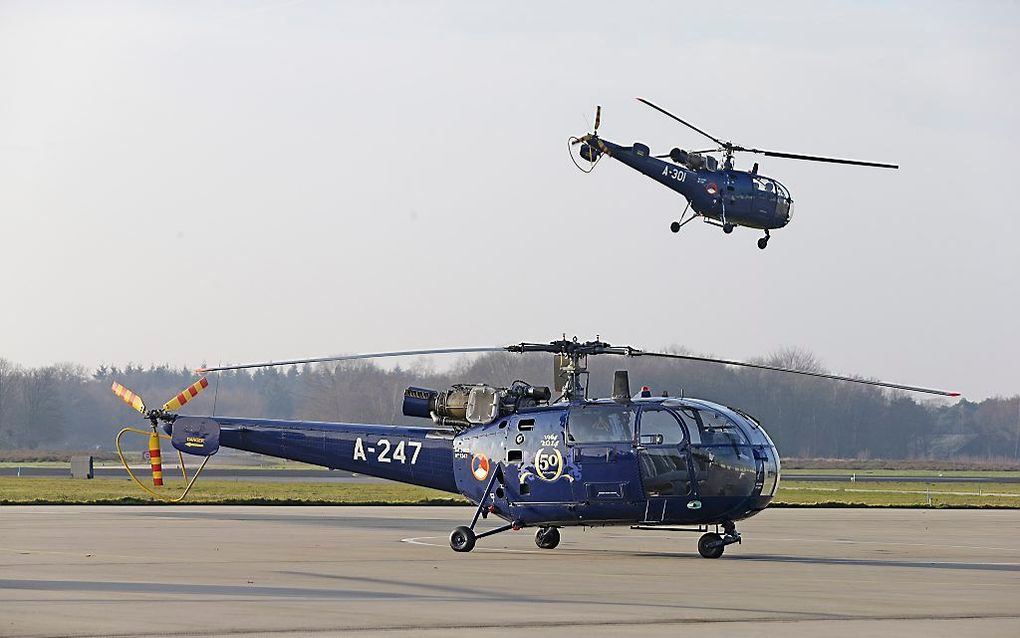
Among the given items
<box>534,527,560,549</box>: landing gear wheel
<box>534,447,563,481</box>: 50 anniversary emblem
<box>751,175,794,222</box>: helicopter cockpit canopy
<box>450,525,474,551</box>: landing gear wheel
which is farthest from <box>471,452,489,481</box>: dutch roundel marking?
<box>751,175,794,222</box>: helicopter cockpit canopy

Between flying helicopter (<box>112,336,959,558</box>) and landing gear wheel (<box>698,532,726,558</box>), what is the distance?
0.02 metres

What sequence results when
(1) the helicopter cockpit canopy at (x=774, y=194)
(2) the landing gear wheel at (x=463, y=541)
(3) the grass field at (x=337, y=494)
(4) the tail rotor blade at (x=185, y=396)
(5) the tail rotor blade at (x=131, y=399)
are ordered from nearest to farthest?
1. (2) the landing gear wheel at (x=463, y=541)
2. (5) the tail rotor blade at (x=131, y=399)
3. (4) the tail rotor blade at (x=185, y=396)
4. (3) the grass field at (x=337, y=494)
5. (1) the helicopter cockpit canopy at (x=774, y=194)

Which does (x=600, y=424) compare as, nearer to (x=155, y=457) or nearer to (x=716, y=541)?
(x=716, y=541)

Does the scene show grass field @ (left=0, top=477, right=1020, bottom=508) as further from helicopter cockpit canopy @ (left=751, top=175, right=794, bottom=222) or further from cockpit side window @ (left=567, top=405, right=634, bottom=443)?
cockpit side window @ (left=567, top=405, right=634, bottom=443)

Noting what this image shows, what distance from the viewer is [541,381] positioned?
6731cm

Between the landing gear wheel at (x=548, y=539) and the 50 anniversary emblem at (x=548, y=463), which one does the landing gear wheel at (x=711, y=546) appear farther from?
the landing gear wheel at (x=548, y=539)

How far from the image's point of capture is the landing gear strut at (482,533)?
22922 millimetres

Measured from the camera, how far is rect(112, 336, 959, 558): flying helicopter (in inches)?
859

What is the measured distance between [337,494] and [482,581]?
29.4m

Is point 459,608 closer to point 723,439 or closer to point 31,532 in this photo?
point 723,439

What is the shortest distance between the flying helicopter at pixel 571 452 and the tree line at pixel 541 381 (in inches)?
1442

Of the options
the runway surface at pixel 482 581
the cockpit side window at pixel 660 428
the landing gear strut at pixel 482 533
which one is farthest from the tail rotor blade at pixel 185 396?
the cockpit side window at pixel 660 428

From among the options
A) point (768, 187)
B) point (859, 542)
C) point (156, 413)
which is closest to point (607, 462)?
point (859, 542)

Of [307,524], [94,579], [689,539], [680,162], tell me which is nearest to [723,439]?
[689,539]
